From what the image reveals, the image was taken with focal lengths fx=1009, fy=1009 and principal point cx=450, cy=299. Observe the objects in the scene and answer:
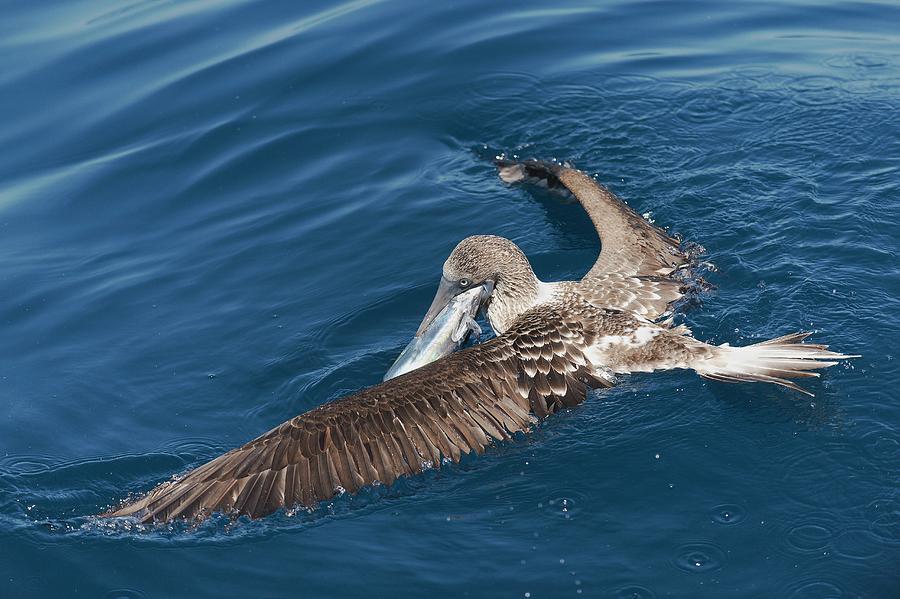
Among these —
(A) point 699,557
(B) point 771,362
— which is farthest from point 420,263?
(A) point 699,557

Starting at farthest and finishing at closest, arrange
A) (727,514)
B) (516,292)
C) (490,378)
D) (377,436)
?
(516,292), (490,378), (377,436), (727,514)

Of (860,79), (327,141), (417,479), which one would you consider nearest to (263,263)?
(327,141)

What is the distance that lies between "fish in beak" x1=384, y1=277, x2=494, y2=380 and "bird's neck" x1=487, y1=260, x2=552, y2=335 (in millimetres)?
105

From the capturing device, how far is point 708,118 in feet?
33.4

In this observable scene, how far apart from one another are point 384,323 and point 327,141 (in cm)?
343

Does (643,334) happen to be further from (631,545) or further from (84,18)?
(84,18)

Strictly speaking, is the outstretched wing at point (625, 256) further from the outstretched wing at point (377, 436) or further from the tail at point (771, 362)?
the outstretched wing at point (377, 436)

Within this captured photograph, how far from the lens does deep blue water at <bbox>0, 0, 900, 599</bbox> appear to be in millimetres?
5492

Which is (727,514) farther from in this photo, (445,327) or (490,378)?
(445,327)

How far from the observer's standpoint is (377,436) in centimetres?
565

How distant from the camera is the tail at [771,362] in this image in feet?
20.0

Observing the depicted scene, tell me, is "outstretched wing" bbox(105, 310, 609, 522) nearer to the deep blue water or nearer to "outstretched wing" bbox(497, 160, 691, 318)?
the deep blue water

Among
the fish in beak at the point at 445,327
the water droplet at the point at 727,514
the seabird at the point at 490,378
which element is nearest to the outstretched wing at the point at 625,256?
the seabird at the point at 490,378

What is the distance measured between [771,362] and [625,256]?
1955mm
